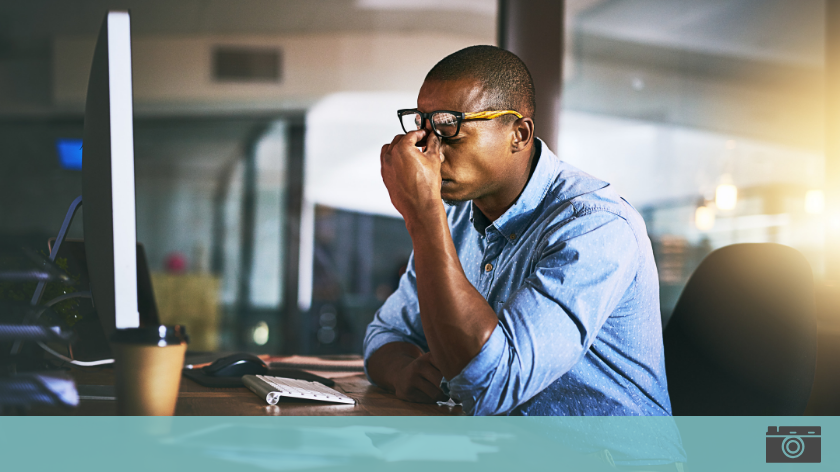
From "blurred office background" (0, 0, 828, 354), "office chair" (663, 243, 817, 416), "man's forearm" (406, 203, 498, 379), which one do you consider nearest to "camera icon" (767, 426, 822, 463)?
"man's forearm" (406, 203, 498, 379)

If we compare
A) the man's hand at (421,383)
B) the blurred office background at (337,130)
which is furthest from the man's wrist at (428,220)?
the blurred office background at (337,130)

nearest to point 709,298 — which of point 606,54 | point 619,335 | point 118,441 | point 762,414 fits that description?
point 762,414

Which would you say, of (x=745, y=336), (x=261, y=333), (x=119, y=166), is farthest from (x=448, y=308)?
(x=261, y=333)

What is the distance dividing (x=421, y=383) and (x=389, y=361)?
5.2 inches

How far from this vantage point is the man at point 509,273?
862mm

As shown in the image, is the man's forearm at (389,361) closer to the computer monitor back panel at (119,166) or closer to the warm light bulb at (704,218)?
the computer monitor back panel at (119,166)

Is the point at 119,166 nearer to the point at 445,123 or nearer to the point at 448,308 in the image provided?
the point at 448,308

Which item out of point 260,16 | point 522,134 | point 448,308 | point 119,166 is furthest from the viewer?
point 260,16

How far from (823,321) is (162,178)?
4.63 metres

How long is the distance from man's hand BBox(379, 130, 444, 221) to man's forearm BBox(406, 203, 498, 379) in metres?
0.07

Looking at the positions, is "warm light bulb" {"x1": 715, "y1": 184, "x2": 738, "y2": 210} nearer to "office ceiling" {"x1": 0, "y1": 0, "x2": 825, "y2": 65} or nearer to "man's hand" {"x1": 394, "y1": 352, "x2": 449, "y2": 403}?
"office ceiling" {"x1": 0, "y1": 0, "x2": 825, "y2": 65}

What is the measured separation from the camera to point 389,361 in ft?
3.80

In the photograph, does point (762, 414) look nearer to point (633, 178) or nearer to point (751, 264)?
→ point (751, 264)

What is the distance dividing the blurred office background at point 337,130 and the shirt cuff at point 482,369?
363 centimetres
